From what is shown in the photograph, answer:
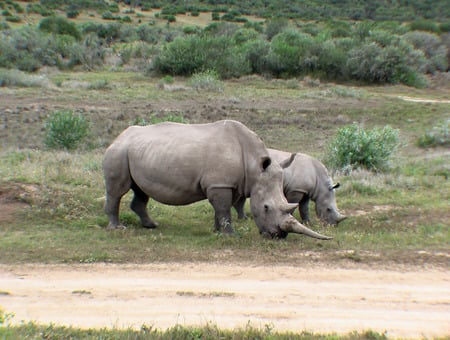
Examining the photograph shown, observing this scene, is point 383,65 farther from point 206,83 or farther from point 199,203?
point 199,203

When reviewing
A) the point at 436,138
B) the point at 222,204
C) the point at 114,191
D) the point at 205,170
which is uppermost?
the point at 205,170

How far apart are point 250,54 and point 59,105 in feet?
57.7

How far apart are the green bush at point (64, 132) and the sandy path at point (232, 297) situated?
374 inches

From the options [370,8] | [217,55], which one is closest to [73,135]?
[217,55]

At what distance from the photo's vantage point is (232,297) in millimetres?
6684

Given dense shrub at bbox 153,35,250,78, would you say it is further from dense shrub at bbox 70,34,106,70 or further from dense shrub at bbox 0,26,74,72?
dense shrub at bbox 0,26,74,72

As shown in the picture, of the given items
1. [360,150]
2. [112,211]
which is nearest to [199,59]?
[360,150]

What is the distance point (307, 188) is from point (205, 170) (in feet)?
9.68

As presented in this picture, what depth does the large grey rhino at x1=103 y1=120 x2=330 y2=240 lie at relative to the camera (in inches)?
359

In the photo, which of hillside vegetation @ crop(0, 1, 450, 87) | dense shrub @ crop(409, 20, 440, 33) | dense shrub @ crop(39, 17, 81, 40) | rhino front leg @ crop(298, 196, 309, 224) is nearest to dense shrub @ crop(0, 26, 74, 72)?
hillside vegetation @ crop(0, 1, 450, 87)

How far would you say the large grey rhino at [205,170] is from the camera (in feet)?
29.9

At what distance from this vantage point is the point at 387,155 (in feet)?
50.0

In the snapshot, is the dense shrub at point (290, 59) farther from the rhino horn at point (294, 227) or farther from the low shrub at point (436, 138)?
the rhino horn at point (294, 227)

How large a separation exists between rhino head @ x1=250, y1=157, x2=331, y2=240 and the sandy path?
1088 millimetres
